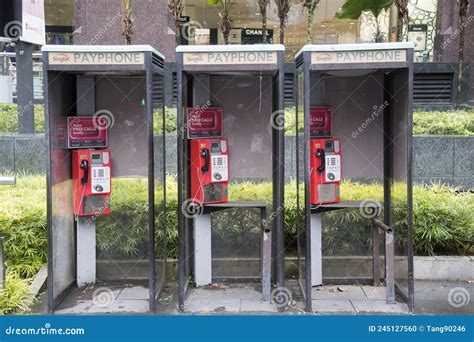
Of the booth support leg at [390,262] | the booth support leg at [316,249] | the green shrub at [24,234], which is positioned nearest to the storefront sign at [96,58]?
Answer: the green shrub at [24,234]

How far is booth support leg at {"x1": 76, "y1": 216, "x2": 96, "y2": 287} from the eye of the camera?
6475 millimetres

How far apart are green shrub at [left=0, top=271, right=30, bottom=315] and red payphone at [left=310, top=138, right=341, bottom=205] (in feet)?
9.83

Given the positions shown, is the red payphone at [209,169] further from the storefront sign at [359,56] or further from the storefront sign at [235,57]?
the storefront sign at [359,56]

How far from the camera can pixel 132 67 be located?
5527 mm

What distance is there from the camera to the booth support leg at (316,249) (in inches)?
250

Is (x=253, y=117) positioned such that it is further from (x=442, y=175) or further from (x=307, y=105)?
(x=442, y=175)

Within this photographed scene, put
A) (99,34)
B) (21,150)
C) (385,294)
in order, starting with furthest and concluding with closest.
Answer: (99,34) → (21,150) → (385,294)

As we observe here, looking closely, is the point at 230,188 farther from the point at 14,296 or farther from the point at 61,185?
the point at 14,296

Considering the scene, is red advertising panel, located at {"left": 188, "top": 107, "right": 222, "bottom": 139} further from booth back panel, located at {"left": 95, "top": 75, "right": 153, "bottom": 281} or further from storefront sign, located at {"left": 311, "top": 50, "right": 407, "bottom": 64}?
storefront sign, located at {"left": 311, "top": 50, "right": 407, "bottom": 64}

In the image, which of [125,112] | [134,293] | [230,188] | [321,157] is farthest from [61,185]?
[321,157]

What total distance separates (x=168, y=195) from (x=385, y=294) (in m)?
2.77

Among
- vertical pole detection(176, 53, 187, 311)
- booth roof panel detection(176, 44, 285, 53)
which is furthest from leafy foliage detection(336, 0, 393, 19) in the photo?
vertical pole detection(176, 53, 187, 311)

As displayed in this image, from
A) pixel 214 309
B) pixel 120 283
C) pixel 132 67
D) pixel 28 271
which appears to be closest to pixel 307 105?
pixel 132 67

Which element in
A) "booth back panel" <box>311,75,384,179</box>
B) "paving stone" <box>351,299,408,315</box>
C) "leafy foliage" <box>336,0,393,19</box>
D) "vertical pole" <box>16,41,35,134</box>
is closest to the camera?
"leafy foliage" <box>336,0,393,19</box>
